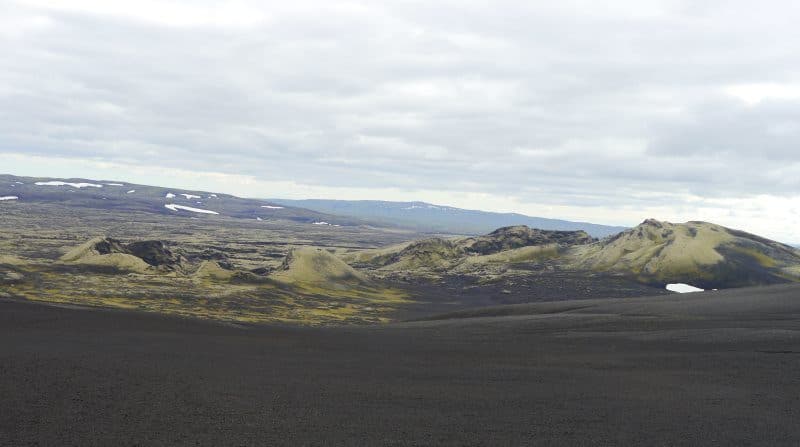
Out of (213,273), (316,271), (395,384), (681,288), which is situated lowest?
(213,273)

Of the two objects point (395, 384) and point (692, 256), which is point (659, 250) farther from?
point (395, 384)

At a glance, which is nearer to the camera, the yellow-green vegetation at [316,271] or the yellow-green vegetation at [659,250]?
the yellow-green vegetation at [316,271]

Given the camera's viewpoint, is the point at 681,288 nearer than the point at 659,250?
Yes

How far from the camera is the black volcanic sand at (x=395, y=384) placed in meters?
13.8

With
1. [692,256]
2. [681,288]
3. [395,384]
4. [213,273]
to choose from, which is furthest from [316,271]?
[395,384]

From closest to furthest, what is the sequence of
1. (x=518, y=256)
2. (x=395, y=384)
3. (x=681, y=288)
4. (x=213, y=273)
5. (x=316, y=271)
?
(x=395, y=384), (x=213, y=273), (x=316, y=271), (x=681, y=288), (x=518, y=256)

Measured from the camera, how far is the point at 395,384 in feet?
61.9

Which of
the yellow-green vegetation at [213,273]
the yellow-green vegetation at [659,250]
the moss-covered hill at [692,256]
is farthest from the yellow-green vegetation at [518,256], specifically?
the yellow-green vegetation at [213,273]

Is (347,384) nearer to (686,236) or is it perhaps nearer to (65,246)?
(686,236)

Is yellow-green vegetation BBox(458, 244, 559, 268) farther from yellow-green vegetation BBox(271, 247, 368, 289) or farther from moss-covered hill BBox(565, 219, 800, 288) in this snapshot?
yellow-green vegetation BBox(271, 247, 368, 289)

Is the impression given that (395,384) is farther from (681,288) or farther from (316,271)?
(681,288)

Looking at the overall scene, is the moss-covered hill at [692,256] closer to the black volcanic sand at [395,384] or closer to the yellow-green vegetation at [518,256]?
the yellow-green vegetation at [518,256]

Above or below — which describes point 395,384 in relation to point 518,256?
below

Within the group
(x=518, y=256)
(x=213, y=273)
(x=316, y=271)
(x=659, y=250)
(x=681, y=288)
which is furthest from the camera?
(x=518, y=256)
